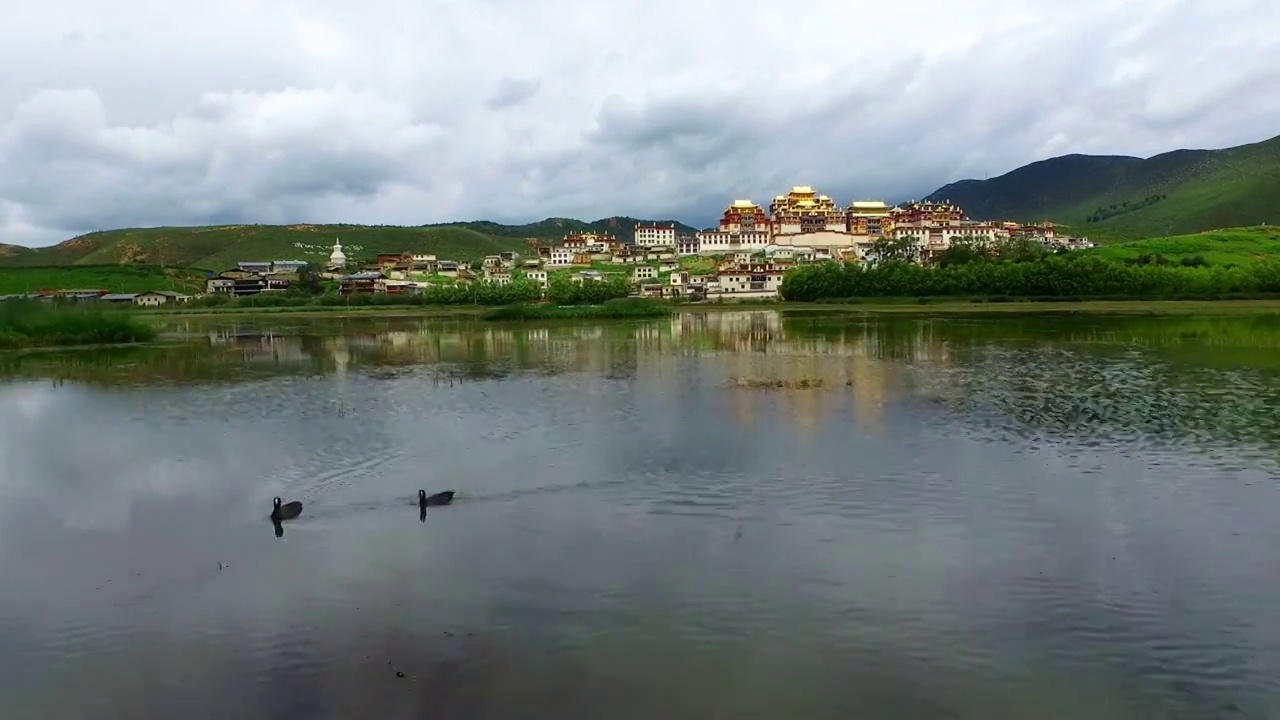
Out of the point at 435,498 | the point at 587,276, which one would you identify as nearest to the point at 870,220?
the point at 587,276

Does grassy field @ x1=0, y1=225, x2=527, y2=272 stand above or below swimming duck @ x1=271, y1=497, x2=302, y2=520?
above

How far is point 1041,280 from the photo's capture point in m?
69.6

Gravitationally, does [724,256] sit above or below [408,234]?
below

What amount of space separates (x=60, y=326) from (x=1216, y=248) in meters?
96.9

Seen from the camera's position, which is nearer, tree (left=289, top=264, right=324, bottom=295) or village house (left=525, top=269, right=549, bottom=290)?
tree (left=289, top=264, right=324, bottom=295)

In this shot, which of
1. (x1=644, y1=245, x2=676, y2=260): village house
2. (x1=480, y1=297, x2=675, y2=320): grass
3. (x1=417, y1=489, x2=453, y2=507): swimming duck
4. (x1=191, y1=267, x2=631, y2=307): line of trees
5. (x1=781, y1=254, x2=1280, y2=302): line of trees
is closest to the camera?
(x1=417, y1=489, x2=453, y2=507): swimming duck

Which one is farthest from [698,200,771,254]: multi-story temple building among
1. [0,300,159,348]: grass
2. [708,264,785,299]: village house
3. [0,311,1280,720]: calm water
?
[0,311,1280,720]: calm water

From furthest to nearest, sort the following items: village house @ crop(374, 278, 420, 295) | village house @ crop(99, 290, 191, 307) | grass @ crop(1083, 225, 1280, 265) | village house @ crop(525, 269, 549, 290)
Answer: village house @ crop(525, 269, 549, 290), village house @ crop(374, 278, 420, 295), village house @ crop(99, 290, 191, 307), grass @ crop(1083, 225, 1280, 265)

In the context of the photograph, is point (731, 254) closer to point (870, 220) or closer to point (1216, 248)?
point (870, 220)

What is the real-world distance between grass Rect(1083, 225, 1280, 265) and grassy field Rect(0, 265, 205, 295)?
322 feet

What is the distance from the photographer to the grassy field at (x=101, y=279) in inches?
3679

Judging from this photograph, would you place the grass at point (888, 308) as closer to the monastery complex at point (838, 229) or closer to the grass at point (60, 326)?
the grass at point (60, 326)

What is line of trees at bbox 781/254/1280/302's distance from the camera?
6544 cm

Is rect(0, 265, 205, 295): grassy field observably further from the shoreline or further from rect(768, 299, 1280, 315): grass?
rect(768, 299, 1280, 315): grass
